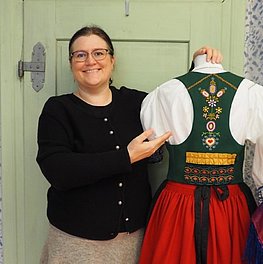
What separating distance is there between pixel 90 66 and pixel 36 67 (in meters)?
0.38

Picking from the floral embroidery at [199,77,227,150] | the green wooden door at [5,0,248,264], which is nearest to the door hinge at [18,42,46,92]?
the green wooden door at [5,0,248,264]

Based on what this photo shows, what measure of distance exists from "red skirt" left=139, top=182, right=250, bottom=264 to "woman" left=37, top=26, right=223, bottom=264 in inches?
5.1

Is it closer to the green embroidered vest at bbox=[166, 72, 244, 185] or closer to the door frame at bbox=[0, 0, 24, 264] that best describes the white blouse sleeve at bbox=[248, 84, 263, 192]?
the green embroidered vest at bbox=[166, 72, 244, 185]

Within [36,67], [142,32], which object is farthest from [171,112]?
[36,67]

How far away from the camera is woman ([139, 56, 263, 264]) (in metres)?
1.37

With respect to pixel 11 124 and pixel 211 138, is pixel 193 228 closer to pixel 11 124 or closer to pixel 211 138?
pixel 211 138

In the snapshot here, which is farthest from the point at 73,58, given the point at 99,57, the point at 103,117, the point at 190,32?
the point at 190,32

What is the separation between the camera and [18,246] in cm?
186

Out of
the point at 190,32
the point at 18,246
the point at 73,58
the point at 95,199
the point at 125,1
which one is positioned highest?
the point at 125,1

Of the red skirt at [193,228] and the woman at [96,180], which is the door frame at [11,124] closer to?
the woman at [96,180]

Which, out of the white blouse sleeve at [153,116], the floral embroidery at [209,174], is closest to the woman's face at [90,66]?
the white blouse sleeve at [153,116]

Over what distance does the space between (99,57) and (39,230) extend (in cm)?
74

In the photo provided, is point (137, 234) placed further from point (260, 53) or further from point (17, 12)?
point (17, 12)

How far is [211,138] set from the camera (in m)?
1.38
